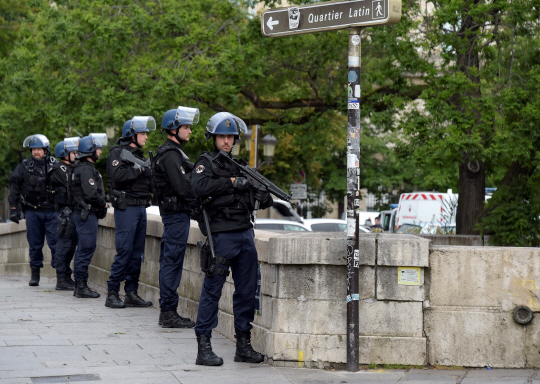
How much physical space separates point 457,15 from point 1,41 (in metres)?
22.5

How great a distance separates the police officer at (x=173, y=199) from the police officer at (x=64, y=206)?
347 centimetres

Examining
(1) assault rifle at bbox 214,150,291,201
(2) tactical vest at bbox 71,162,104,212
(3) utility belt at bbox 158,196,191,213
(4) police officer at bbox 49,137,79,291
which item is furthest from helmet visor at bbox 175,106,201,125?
(4) police officer at bbox 49,137,79,291

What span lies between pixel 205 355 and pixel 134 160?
3.33m

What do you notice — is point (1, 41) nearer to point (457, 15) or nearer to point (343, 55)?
point (343, 55)

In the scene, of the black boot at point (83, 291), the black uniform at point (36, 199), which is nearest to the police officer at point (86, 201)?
the black boot at point (83, 291)

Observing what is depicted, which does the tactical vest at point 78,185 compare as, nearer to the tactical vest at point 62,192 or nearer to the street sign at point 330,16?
the tactical vest at point 62,192

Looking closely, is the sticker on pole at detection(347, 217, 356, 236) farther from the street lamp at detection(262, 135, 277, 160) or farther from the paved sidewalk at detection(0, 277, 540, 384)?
the street lamp at detection(262, 135, 277, 160)

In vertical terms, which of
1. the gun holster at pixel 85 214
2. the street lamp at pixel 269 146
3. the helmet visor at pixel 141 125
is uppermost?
the street lamp at pixel 269 146

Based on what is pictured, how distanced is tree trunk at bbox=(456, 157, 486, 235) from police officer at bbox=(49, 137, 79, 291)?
6733mm

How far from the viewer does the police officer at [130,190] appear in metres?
8.95

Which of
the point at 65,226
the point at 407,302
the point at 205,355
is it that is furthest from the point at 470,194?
the point at 205,355

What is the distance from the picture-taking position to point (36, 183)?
11.6 metres

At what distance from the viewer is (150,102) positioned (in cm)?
1767

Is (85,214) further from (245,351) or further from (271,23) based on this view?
(271,23)
